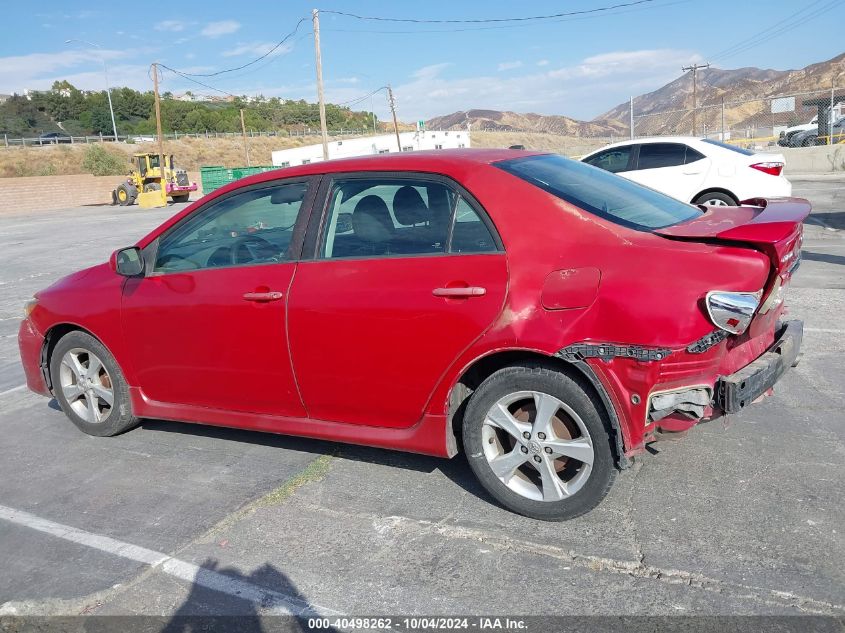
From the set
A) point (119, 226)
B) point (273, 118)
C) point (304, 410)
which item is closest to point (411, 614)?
point (304, 410)

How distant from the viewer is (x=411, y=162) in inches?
150

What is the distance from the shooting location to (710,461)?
399cm

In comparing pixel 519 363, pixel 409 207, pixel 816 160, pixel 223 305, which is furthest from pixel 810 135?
pixel 223 305

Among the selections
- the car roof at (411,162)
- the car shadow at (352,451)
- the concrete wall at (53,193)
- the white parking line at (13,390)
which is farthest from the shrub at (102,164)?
the car roof at (411,162)

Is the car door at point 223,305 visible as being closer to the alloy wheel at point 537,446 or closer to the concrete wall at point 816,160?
the alloy wheel at point 537,446

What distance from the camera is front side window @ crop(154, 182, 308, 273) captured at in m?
4.09

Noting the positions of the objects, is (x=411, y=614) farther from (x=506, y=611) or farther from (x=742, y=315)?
(x=742, y=315)

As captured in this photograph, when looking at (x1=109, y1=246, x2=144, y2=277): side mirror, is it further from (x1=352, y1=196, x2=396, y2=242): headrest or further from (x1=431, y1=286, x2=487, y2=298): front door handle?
(x1=431, y1=286, x2=487, y2=298): front door handle

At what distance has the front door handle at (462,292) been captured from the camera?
339cm

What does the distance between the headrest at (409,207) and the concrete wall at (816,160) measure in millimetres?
25298

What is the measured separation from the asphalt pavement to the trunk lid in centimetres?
85

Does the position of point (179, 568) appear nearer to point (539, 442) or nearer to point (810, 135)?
point (539, 442)

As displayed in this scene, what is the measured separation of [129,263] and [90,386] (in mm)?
961

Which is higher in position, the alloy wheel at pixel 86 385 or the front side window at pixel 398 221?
the front side window at pixel 398 221
